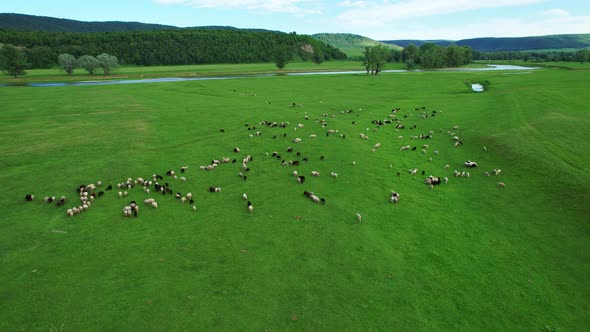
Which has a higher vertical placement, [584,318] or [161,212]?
[161,212]

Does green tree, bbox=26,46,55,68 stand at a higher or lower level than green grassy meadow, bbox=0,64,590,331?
higher

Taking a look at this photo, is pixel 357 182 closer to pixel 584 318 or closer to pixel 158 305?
pixel 584 318

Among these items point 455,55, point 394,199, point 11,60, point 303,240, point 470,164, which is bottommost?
point 303,240

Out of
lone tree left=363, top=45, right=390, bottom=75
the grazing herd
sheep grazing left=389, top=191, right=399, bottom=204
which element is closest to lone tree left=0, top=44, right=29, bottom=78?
lone tree left=363, top=45, right=390, bottom=75

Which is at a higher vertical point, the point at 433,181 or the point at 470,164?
the point at 470,164

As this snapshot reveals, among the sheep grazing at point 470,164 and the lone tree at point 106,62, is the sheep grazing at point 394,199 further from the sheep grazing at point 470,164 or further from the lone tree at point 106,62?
the lone tree at point 106,62

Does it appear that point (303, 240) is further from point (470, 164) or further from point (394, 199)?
point (470, 164)

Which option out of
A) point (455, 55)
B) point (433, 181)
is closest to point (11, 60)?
point (433, 181)

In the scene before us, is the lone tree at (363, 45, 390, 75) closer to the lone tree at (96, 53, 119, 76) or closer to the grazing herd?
the grazing herd

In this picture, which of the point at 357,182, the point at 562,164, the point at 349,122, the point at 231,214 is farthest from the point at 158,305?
the point at 349,122
